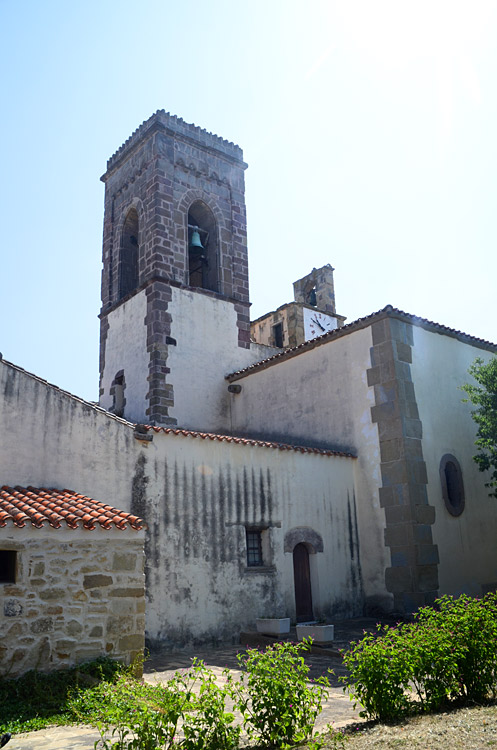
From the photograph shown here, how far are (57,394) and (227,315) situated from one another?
25.9ft

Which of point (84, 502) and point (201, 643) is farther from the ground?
point (84, 502)

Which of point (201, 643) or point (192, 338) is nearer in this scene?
point (201, 643)

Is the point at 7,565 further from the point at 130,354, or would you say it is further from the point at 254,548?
the point at 130,354

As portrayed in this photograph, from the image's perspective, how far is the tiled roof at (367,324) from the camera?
533 inches

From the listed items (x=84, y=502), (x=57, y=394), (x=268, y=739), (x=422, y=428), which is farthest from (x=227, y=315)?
(x=268, y=739)

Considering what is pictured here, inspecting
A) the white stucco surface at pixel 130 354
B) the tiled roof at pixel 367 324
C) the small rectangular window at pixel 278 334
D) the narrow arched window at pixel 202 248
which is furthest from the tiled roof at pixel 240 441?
the small rectangular window at pixel 278 334

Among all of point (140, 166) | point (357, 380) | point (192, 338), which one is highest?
point (140, 166)

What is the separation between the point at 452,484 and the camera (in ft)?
45.1

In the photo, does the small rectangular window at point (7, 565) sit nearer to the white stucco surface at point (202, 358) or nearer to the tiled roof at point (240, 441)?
Answer: the tiled roof at point (240, 441)

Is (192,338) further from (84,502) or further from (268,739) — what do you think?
(268,739)

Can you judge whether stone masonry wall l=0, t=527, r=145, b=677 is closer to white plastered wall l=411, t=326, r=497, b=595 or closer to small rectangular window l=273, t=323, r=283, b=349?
white plastered wall l=411, t=326, r=497, b=595

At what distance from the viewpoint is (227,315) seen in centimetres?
1764

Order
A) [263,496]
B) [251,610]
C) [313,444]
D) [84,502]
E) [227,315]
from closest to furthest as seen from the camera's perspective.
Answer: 1. [84,502]
2. [251,610]
3. [263,496]
4. [313,444]
5. [227,315]

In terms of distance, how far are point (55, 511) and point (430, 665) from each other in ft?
16.6
